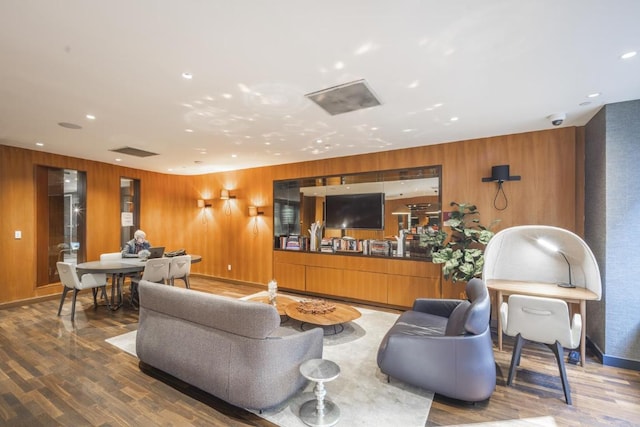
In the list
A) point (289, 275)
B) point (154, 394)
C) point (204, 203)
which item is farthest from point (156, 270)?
point (204, 203)

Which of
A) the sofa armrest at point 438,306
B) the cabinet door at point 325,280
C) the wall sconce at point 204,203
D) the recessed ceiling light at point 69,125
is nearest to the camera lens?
the sofa armrest at point 438,306

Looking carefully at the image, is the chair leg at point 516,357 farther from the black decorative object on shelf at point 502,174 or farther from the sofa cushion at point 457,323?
the black decorative object on shelf at point 502,174

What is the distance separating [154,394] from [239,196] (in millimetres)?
4859

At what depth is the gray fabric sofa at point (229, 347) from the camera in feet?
7.08

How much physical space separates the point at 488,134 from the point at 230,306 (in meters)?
4.12

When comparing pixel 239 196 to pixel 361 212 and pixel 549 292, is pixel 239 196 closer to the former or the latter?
pixel 361 212

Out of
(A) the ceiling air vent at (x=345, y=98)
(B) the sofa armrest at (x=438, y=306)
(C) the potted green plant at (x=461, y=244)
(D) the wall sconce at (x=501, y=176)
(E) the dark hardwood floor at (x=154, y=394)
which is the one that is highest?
(A) the ceiling air vent at (x=345, y=98)

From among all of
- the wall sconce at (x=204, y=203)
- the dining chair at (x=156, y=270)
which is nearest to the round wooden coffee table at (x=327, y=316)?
the dining chair at (x=156, y=270)

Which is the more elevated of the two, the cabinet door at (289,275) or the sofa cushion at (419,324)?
the sofa cushion at (419,324)

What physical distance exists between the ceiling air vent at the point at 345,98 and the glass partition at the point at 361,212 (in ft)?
7.24

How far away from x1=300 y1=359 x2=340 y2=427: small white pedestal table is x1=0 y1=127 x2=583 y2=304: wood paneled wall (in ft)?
11.2

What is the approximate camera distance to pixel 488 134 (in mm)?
4215

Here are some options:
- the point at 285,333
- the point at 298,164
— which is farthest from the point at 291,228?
the point at 285,333

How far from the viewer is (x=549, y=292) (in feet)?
10.1
